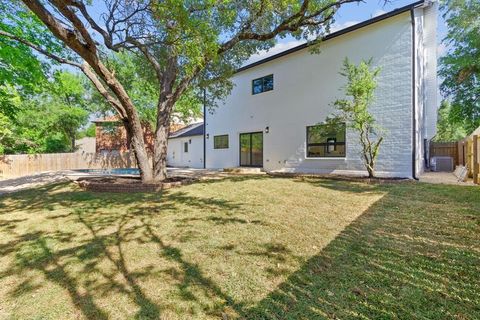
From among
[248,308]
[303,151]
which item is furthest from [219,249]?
[303,151]

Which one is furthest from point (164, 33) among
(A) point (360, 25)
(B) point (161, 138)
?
(A) point (360, 25)

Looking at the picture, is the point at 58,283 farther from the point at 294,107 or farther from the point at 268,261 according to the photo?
the point at 294,107

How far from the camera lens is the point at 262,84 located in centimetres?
1574

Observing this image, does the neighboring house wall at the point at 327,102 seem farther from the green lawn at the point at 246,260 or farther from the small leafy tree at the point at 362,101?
the green lawn at the point at 246,260

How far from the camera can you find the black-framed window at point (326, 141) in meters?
12.1

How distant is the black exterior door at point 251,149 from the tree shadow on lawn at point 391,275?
431 inches

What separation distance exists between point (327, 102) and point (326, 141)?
1786 mm

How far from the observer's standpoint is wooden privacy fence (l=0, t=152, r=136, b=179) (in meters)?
18.0

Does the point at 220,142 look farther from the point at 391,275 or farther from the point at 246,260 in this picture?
the point at 391,275

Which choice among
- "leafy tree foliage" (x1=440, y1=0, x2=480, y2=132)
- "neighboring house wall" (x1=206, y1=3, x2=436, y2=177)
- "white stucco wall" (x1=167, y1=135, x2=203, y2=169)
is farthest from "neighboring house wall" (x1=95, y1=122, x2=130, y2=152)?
"leafy tree foliage" (x1=440, y1=0, x2=480, y2=132)

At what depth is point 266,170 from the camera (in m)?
15.2

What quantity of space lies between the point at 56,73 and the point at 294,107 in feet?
35.1

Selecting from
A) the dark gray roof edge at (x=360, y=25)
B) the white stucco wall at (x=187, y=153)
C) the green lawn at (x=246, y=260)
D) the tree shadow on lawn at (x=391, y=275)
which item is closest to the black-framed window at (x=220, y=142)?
the white stucco wall at (x=187, y=153)

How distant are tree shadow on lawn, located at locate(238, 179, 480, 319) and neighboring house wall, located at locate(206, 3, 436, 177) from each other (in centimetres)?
614
